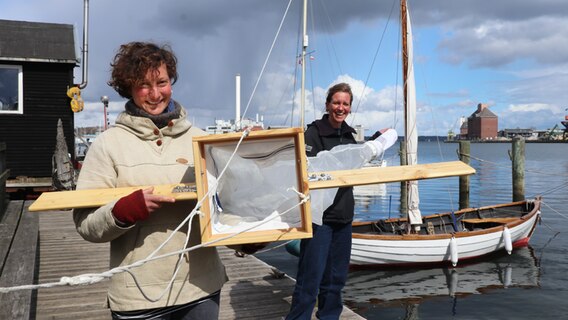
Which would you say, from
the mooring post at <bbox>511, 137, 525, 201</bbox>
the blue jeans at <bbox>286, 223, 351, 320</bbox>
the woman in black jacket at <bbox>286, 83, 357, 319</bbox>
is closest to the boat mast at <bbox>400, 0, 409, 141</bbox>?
the woman in black jacket at <bbox>286, 83, 357, 319</bbox>

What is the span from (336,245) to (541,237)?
15.4m

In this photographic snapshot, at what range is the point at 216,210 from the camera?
2.34 meters

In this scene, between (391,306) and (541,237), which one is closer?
(391,306)

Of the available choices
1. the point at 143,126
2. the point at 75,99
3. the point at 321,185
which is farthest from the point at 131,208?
the point at 75,99

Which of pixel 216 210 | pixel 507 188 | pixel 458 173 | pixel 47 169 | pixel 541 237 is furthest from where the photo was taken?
pixel 507 188

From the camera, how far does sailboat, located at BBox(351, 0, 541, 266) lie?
11.4 meters

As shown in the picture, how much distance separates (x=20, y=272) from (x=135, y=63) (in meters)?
2.77

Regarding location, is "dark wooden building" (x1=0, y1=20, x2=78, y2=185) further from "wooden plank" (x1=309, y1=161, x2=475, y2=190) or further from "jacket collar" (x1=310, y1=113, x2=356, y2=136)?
"wooden plank" (x1=309, y1=161, x2=475, y2=190)

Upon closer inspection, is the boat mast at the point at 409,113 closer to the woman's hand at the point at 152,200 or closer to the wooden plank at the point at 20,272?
the wooden plank at the point at 20,272

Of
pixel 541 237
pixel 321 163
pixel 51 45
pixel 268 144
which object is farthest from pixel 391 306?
pixel 51 45

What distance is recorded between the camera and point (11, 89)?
48.4 ft

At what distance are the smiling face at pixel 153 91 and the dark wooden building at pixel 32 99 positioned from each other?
47.3 feet

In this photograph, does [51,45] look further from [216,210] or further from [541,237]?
[541,237]

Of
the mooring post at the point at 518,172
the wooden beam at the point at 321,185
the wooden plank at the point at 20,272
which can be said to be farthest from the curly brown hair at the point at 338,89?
the mooring post at the point at 518,172
